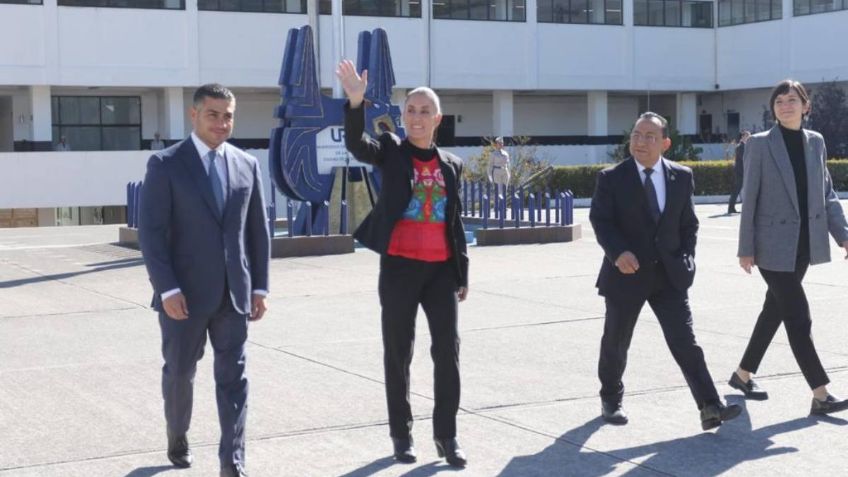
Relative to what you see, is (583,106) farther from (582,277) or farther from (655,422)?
(655,422)

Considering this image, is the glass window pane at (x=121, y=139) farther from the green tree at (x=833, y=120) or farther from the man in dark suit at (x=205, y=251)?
the man in dark suit at (x=205, y=251)

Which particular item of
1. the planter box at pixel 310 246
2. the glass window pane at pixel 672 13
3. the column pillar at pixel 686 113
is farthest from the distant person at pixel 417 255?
the column pillar at pixel 686 113

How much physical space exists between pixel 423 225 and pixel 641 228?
1367 mm

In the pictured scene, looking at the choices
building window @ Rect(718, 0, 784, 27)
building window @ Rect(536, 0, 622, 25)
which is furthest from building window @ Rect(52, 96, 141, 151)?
building window @ Rect(718, 0, 784, 27)

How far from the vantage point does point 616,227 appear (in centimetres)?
708

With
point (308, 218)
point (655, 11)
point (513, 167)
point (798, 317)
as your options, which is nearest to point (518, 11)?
point (655, 11)

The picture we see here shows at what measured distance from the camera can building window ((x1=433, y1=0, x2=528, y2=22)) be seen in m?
44.8

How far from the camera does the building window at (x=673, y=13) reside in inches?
1932

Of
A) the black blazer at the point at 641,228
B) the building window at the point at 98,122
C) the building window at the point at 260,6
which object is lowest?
the black blazer at the point at 641,228

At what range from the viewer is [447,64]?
147ft

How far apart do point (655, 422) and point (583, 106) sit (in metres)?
45.1

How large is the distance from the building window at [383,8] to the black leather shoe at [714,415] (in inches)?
1463

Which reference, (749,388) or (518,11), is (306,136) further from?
(518,11)

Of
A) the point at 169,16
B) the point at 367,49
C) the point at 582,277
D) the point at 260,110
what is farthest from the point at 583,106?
the point at 582,277
